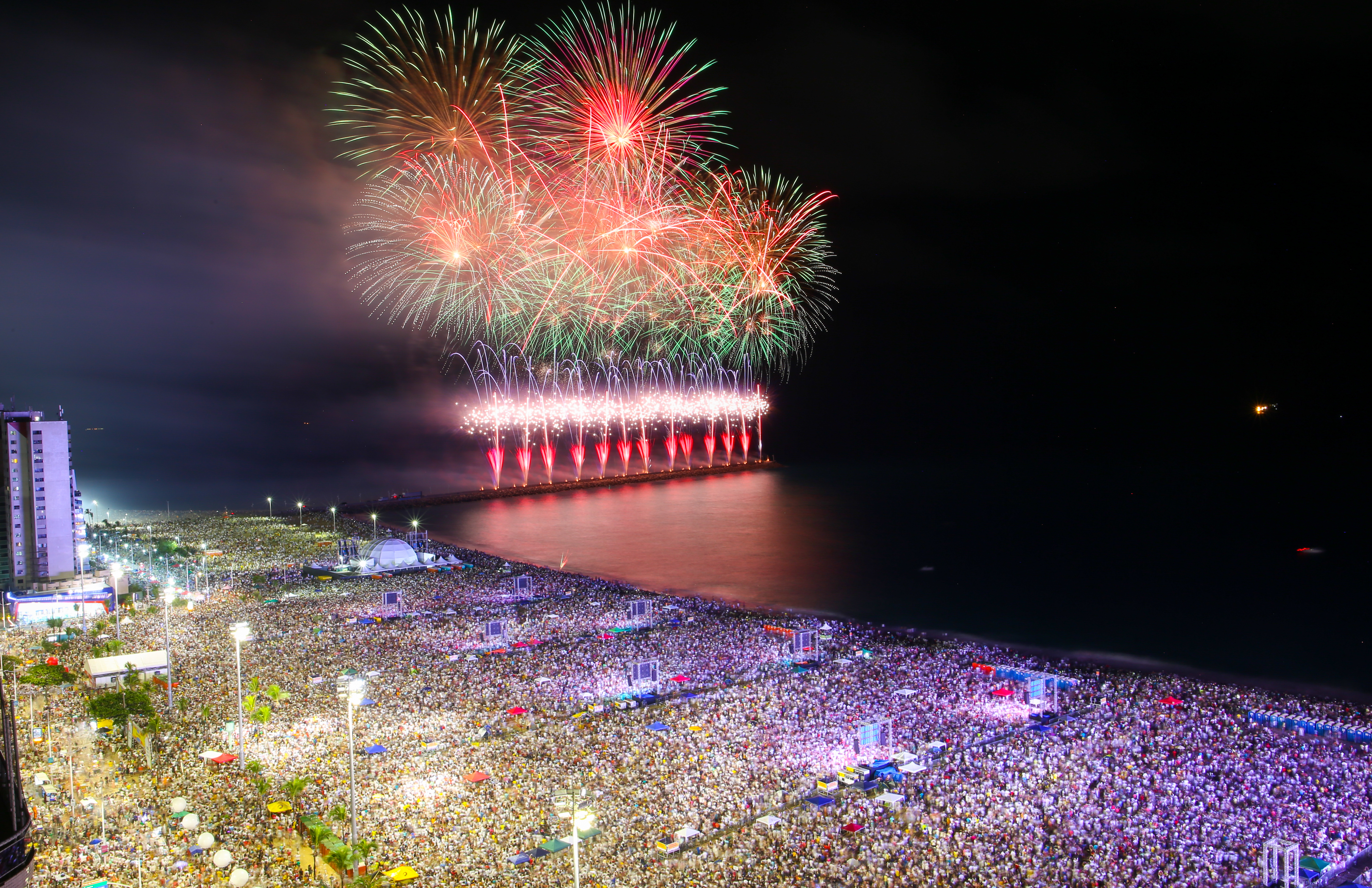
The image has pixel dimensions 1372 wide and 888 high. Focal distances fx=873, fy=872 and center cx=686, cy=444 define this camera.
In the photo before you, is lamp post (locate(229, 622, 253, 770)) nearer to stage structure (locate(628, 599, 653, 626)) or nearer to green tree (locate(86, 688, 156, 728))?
green tree (locate(86, 688, 156, 728))

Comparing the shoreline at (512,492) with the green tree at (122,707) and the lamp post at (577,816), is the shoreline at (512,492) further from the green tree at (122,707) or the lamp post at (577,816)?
the lamp post at (577,816)

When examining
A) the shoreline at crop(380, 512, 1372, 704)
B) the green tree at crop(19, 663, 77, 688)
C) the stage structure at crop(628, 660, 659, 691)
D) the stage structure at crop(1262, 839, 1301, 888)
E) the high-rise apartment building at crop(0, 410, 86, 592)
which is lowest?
the shoreline at crop(380, 512, 1372, 704)

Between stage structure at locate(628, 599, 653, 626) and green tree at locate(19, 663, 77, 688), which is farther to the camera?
stage structure at locate(628, 599, 653, 626)

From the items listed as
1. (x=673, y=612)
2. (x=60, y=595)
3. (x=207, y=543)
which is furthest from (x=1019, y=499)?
(x=60, y=595)

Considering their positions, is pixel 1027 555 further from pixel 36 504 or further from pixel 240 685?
pixel 36 504

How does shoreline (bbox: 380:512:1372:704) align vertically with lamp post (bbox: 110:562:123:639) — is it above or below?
below

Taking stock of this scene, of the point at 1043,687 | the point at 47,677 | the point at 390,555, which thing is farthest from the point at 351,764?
the point at 390,555

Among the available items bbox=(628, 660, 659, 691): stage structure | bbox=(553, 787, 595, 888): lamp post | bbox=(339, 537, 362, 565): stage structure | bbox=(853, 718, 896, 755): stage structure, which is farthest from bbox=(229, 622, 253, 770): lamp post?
bbox=(339, 537, 362, 565): stage structure
